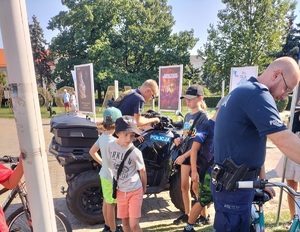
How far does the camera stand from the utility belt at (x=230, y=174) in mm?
1941

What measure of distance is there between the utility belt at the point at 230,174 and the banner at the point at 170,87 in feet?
18.7

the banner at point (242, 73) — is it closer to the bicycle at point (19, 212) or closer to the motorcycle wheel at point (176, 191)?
the motorcycle wheel at point (176, 191)

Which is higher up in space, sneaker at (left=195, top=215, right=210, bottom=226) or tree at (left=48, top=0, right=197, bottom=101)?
tree at (left=48, top=0, right=197, bottom=101)

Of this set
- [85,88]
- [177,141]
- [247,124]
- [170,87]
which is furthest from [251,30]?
[247,124]

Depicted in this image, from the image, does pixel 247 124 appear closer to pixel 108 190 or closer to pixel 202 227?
pixel 108 190

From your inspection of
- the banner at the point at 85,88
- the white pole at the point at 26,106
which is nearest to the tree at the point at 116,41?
the banner at the point at 85,88

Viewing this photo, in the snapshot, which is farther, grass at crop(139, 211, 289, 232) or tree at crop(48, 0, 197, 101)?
tree at crop(48, 0, 197, 101)

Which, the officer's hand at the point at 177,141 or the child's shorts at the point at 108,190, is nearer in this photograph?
the child's shorts at the point at 108,190

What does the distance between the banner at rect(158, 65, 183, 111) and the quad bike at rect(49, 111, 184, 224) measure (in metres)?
3.75

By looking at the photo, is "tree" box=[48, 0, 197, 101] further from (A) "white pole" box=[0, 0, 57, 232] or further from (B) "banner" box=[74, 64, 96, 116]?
(A) "white pole" box=[0, 0, 57, 232]

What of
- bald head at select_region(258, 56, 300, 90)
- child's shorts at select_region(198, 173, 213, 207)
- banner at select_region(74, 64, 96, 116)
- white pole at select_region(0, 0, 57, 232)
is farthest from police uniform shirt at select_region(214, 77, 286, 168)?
banner at select_region(74, 64, 96, 116)

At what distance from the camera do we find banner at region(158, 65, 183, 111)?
7.68 meters

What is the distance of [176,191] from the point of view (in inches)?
154

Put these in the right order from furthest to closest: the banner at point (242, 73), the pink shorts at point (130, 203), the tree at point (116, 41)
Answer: the tree at point (116, 41), the banner at point (242, 73), the pink shorts at point (130, 203)
